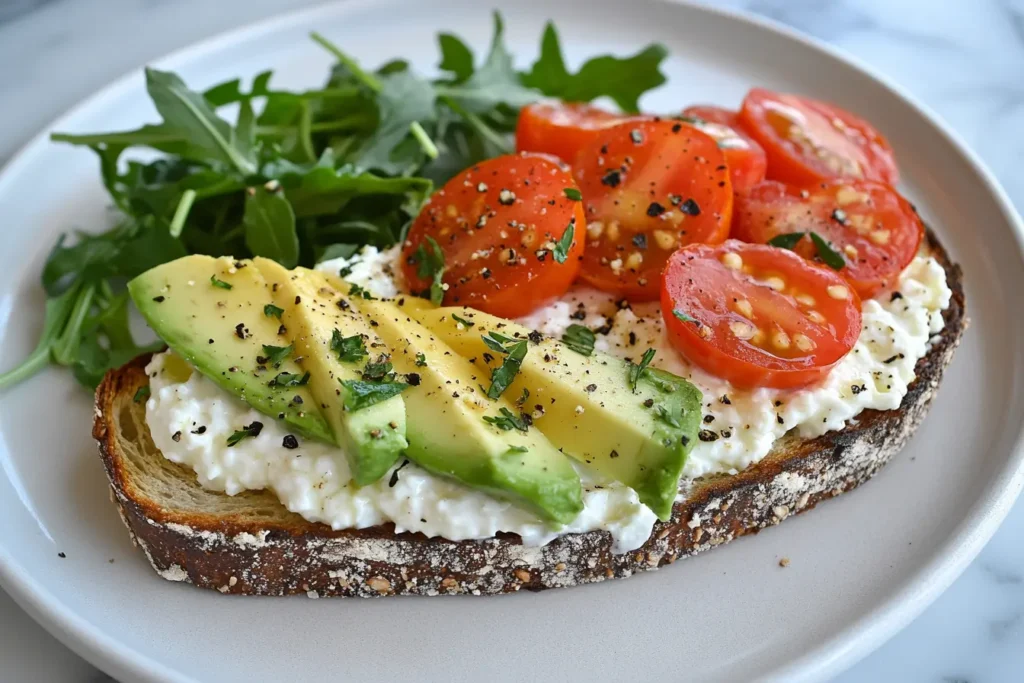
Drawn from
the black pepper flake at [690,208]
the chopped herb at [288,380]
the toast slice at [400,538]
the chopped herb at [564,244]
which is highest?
the black pepper flake at [690,208]

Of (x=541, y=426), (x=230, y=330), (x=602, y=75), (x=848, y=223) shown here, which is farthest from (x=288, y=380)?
(x=602, y=75)

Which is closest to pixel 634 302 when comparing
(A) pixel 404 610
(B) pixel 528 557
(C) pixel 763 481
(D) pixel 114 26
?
(C) pixel 763 481

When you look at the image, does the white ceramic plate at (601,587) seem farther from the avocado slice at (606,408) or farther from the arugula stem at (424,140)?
the arugula stem at (424,140)

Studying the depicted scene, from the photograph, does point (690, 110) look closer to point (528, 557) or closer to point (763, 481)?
point (763, 481)

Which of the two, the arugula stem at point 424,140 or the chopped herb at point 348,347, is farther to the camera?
the arugula stem at point 424,140

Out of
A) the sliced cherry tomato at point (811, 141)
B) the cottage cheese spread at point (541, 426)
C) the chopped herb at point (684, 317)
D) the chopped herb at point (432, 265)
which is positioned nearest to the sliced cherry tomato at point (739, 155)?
the sliced cherry tomato at point (811, 141)

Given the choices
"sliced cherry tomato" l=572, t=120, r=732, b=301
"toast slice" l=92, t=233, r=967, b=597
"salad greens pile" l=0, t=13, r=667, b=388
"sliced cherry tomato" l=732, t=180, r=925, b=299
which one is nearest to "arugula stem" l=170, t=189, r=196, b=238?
A: "salad greens pile" l=0, t=13, r=667, b=388
